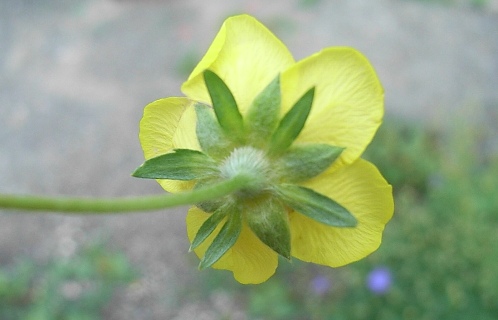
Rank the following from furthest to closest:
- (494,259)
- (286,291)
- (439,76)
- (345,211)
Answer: (439,76) → (286,291) → (494,259) → (345,211)

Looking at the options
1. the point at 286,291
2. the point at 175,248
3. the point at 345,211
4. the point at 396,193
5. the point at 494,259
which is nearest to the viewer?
the point at 345,211

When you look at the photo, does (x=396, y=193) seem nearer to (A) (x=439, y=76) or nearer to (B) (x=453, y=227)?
(B) (x=453, y=227)

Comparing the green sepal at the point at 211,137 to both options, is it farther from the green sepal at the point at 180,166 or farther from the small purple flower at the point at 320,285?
the small purple flower at the point at 320,285

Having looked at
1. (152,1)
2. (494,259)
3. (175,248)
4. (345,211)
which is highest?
(345,211)

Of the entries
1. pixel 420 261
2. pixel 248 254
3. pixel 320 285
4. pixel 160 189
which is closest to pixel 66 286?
pixel 160 189

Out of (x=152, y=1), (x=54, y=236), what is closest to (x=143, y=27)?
(x=152, y=1)

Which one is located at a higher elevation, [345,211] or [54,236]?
[345,211]

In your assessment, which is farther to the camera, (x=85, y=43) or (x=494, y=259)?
(x=85, y=43)
